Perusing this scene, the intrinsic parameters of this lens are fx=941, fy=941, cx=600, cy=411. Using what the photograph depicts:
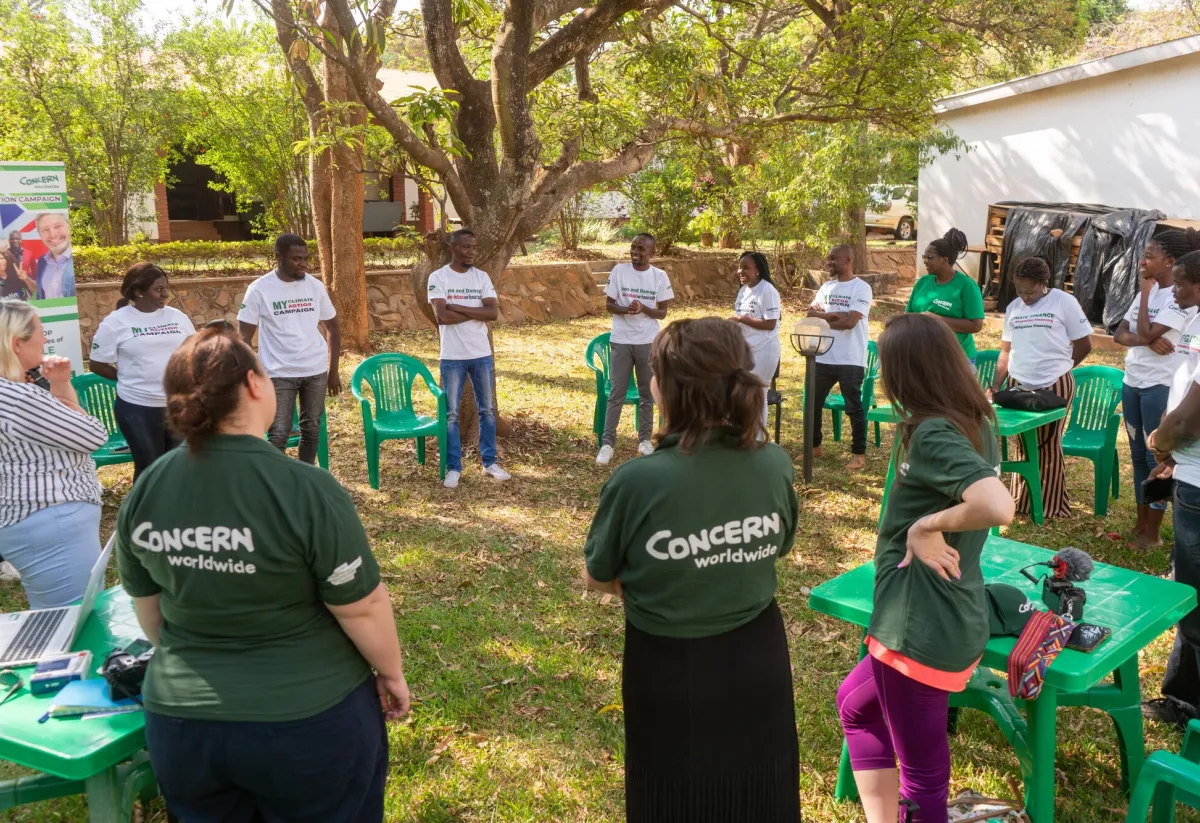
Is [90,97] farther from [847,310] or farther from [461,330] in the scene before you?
[847,310]

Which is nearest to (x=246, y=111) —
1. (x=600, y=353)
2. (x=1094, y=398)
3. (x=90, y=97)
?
(x=90, y=97)

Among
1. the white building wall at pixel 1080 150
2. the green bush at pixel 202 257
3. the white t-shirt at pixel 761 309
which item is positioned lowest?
the white t-shirt at pixel 761 309

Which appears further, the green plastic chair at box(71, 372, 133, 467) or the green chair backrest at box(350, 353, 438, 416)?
the green chair backrest at box(350, 353, 438, 416)

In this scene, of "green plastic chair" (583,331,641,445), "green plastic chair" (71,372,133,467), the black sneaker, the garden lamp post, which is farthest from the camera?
"green plastic chair" (583,331,641,445)

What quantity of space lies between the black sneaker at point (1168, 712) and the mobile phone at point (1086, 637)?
1229 mm

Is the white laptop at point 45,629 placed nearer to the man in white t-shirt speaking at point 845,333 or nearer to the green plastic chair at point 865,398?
the man in white t-shirt speaking at point 845,333

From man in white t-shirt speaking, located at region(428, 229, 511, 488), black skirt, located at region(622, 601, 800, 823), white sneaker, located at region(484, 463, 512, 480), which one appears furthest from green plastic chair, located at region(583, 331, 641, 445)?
black skirt, located at region(622, 601, 800, 823)

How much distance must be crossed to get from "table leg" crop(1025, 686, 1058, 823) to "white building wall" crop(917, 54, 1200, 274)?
13215 millimetres

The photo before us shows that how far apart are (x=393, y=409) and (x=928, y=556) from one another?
5752mm

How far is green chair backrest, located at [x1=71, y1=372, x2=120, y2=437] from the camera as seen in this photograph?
672 cm

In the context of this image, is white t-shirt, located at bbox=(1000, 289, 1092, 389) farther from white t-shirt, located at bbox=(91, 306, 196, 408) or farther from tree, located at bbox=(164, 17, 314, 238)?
tree, located at bbox=(164, 17, 314, 238)

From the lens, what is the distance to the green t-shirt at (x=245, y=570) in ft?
6.84

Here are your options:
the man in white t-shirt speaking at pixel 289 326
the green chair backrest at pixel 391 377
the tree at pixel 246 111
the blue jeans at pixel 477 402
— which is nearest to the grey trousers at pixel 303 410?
the man in white t-shirt speaking at pixel 289 326

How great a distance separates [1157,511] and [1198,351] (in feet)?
8.27
